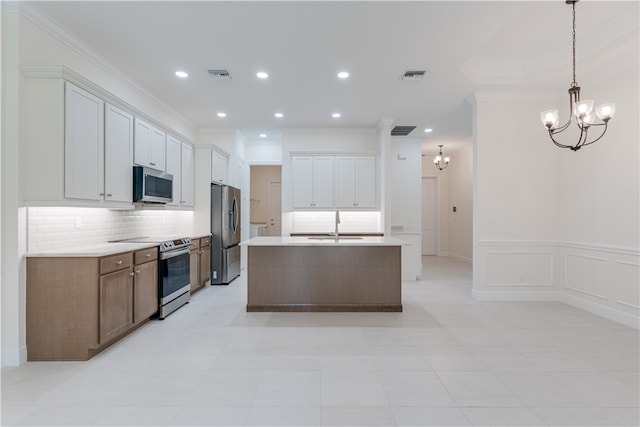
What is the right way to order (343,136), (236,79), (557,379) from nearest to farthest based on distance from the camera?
(557,379) < (236,79) < (343,136)

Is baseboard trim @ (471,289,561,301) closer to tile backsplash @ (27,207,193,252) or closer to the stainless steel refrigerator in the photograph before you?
the stainless steel refrigerator

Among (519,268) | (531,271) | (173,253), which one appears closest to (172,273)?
(173,253)

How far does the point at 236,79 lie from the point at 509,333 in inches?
167

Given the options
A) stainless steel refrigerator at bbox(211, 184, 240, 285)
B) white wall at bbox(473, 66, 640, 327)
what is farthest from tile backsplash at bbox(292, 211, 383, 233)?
white wall at bbox(473, 66, 640, 327)

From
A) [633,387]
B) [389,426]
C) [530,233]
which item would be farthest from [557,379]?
[530,233]

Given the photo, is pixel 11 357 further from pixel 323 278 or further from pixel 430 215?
pixel 430 215

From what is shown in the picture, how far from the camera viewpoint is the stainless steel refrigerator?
19.8 ft

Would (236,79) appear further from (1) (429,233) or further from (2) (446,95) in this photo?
(1) (429,233)

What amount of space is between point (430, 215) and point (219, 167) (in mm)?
6732

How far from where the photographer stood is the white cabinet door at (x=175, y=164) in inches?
194

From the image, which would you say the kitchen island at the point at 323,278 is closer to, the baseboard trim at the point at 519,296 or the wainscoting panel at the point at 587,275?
the baseboard trim at the point at 519,296

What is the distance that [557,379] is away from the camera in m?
2.60

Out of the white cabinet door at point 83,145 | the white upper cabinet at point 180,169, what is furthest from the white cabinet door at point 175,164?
the white cabinet door at point 83,145

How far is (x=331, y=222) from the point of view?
716 centimetres
